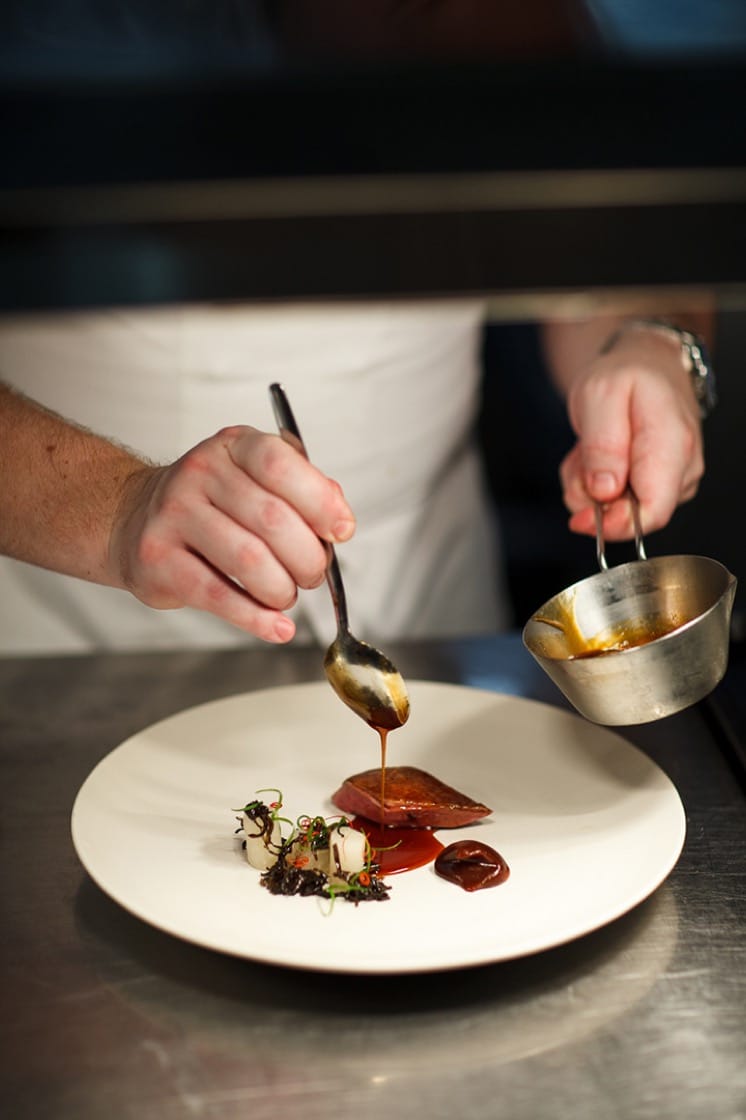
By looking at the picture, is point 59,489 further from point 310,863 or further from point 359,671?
point 310,863

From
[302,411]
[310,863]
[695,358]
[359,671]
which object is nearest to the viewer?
[310,863]

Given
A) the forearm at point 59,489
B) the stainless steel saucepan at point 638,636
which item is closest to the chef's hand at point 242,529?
the forearm at point 59,489

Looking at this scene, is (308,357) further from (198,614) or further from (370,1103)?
(370,1103)

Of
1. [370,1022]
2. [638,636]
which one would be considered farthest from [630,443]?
[370,1022]

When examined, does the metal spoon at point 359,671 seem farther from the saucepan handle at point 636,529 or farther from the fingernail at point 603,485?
the fingernail at point 603,485

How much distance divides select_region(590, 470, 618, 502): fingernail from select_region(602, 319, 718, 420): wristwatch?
29 cm

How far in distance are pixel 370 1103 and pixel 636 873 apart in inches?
11.1

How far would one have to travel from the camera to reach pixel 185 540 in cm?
104

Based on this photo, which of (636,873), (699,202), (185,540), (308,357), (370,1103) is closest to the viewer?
(370,1103)

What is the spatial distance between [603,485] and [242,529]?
490 mm

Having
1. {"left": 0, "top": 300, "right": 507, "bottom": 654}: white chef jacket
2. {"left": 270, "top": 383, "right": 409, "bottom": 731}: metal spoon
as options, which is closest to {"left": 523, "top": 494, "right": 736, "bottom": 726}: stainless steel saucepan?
{"left": 270, "top": 383, "right": 409, "bottom": 731}: metal spoon

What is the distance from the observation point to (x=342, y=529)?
101 cm

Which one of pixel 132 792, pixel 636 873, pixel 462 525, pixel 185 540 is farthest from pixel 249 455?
pixel 462 525

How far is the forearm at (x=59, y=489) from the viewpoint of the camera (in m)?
1.18
